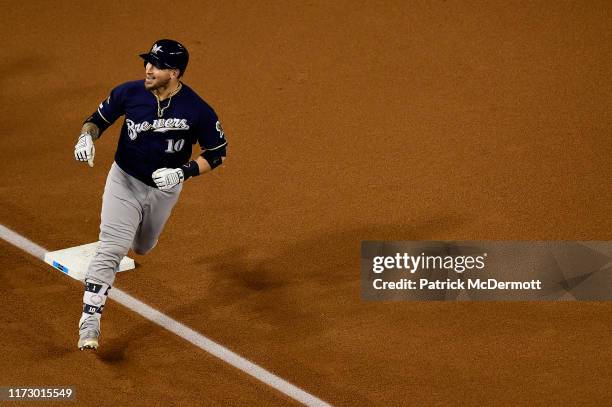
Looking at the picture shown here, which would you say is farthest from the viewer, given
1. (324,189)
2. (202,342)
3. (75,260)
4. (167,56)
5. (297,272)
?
(324,189)

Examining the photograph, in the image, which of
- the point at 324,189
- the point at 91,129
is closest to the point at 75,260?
the point at 91,129

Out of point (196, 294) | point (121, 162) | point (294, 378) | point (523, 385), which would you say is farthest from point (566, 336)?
point (121, 162)

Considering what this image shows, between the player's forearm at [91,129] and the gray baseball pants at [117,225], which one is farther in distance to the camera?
the player's forearm at [91,129]

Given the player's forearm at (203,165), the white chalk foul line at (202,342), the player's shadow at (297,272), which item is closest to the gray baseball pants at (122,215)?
the player's forearm at (203,165)

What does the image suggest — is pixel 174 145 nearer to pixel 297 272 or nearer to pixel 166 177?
pixel 166 177

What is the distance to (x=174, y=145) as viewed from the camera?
792 cm

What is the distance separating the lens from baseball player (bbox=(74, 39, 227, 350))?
25.4ft

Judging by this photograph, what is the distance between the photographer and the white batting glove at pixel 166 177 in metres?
7.70

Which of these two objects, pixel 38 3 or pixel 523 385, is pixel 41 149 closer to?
pixel 38 3

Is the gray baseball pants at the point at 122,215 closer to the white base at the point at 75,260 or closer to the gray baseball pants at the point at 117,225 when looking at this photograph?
the gray baseball pants at the point at 117,225

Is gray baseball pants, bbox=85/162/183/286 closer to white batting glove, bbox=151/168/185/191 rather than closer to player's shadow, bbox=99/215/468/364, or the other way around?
white batting glove, bbox=151/168/185/191

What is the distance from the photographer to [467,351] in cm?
814

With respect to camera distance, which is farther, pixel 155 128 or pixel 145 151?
pixel 145 151

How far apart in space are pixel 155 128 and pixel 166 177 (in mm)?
359
